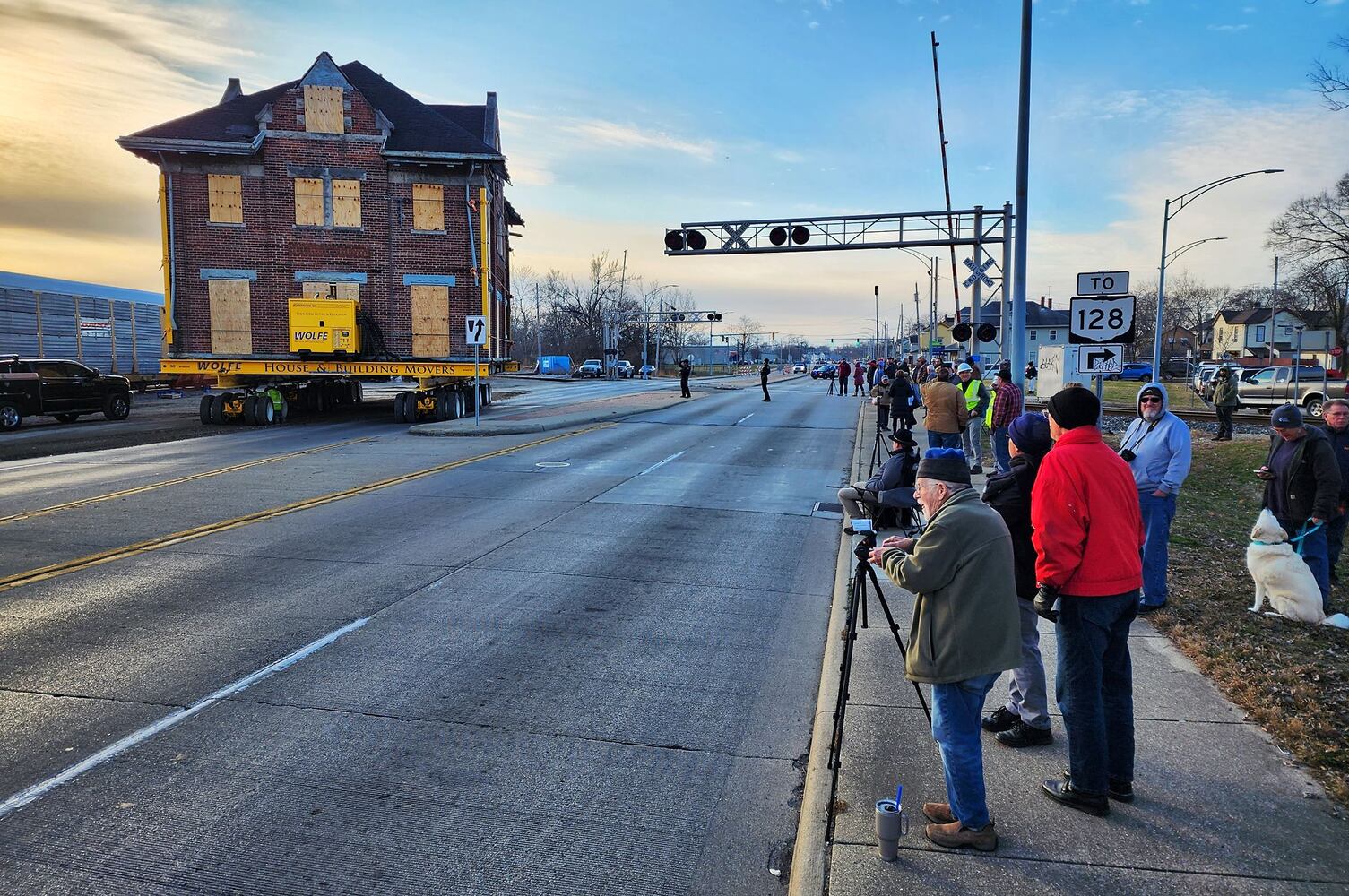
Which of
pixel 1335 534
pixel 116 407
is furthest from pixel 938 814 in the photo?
pixel 116 407

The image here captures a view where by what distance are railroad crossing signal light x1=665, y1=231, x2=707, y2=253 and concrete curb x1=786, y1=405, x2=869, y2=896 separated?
24464 mm

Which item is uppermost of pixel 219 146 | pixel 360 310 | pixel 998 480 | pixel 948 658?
pixel 219 146

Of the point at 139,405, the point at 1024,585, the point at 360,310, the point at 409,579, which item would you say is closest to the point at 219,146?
the point at 360,310

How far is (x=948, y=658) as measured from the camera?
3742 mm

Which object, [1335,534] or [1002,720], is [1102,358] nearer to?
[1335,534]

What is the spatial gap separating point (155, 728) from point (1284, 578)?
8286 mm

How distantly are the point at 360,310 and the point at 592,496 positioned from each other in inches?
655

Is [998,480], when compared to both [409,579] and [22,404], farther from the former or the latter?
[22,404]

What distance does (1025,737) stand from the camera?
4852 mm

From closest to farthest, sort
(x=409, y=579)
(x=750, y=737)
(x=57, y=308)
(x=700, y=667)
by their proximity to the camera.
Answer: (x=750, y=737), (x=700, y=667), (x=409, y=579), (x=57, y=308)

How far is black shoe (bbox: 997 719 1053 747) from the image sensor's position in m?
4.84

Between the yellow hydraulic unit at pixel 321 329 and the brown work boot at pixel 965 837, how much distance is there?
2509 centimetres

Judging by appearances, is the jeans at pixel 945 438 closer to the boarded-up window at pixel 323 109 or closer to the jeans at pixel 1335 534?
the jeans at pixel 1335 534

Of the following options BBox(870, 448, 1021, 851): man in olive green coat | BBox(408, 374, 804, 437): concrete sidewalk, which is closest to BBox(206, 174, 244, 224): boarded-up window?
BBox(408, 374, 804, 437): concrete sidewalk
